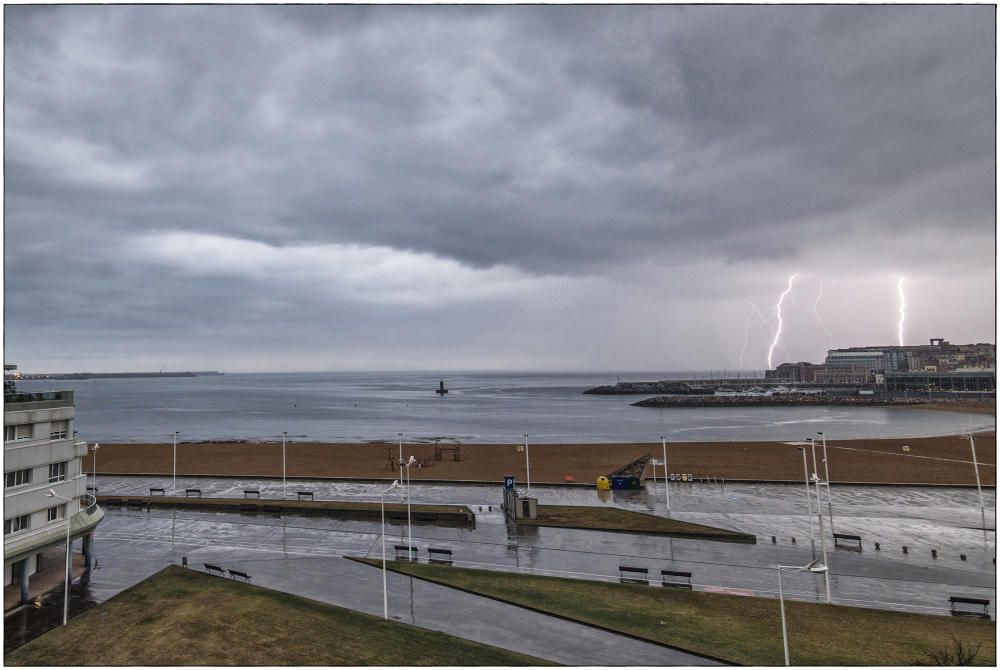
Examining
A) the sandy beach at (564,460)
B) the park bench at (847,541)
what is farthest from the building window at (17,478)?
the park bench at (847,541)

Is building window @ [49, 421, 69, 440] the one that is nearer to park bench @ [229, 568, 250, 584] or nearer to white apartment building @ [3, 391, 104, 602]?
white apartment building @ [3, 391, 104, 602]

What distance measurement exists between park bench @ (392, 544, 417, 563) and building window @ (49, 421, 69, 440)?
61.9 feet

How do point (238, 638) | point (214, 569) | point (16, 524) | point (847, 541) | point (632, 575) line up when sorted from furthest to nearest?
point (847, 541) → point (214, 569) → point (632, 575) → point (16, 524) → point (238, 638)

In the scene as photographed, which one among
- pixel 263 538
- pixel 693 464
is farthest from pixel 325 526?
pixel 693 464

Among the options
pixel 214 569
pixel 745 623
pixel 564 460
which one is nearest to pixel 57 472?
pixel 214 569

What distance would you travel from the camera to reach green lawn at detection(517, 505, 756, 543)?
1363 inches

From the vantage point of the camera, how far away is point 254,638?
20.0m

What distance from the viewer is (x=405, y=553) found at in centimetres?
3109

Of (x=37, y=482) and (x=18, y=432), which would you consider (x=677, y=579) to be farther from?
(x=18, y=432)

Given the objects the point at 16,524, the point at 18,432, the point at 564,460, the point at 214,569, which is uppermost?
the point at 18,432

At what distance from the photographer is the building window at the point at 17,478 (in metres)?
25.4

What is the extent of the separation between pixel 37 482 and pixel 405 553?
61.6 feet

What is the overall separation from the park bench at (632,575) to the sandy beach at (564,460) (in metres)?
26.9

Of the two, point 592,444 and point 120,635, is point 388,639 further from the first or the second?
point 592,444
